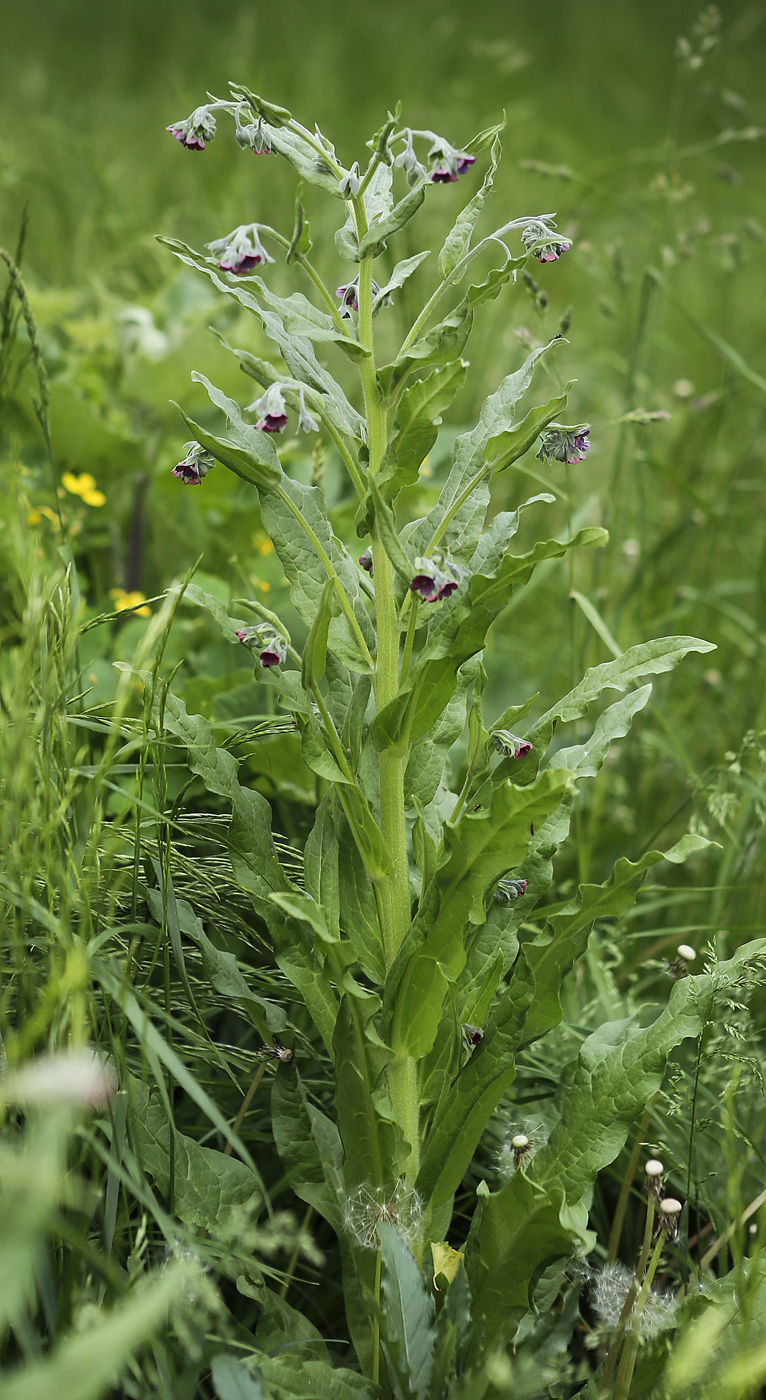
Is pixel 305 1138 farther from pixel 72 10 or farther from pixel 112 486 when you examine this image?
pixel 72 10

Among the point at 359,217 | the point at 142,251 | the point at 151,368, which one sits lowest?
the point at 359,217

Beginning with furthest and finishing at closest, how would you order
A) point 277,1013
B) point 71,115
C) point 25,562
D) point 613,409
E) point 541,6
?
point 541,6 → point 71,115 → point 613,409 → point 277,1013 → point 25,562

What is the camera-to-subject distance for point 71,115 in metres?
3.04

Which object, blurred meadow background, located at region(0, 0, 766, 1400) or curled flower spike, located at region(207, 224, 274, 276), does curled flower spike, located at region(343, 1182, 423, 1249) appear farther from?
curled flower spike, located at region(207, 224, 274, 276)

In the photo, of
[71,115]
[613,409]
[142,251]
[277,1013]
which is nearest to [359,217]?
[277,1013]

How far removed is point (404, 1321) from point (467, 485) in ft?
1.98

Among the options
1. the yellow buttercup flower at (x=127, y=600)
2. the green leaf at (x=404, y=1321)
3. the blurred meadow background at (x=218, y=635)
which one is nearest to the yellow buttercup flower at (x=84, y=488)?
the blurred meadow background at (x=218, y=635)

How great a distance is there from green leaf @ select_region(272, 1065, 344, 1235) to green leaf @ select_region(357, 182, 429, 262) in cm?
64

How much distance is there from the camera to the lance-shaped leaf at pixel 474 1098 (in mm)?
769

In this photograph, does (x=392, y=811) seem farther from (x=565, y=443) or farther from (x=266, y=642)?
(x=565, y=443)

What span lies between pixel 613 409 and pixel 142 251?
121cm

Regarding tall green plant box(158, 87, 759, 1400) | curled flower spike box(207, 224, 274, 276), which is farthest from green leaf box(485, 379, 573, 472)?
curled flower spike box(207, 224, 274, 276)

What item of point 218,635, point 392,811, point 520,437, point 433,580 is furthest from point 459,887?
Result: point 218,635

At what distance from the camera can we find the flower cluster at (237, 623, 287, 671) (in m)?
0.75
